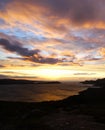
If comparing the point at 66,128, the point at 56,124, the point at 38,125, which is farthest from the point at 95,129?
the point at 38,125

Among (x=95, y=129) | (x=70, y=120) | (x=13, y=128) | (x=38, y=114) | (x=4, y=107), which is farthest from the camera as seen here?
(x=4, y=107)

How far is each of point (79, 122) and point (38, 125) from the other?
177 inches

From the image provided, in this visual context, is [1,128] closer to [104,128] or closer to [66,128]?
[66,128]

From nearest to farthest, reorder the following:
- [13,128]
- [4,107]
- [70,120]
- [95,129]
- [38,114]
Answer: [95,129] < [13,128] < [70,120] < [38,114] < [4,107]

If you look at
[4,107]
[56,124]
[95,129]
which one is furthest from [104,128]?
[4,107]

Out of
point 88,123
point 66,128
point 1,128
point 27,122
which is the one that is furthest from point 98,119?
point 1,128

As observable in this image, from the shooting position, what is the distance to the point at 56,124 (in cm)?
2541

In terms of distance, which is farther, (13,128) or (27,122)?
(27,122)

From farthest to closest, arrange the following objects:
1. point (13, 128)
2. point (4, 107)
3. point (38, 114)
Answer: point (4, 107), point (38, 114), point (13, 128)

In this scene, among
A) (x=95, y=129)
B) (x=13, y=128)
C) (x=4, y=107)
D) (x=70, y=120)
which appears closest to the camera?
(x=95, y=129)

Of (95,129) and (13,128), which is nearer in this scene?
(95,129)

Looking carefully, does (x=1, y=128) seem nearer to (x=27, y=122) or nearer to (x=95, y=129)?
(x=27, y=122)

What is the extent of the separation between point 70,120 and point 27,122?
4930mm

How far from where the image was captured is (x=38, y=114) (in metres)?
33.6
